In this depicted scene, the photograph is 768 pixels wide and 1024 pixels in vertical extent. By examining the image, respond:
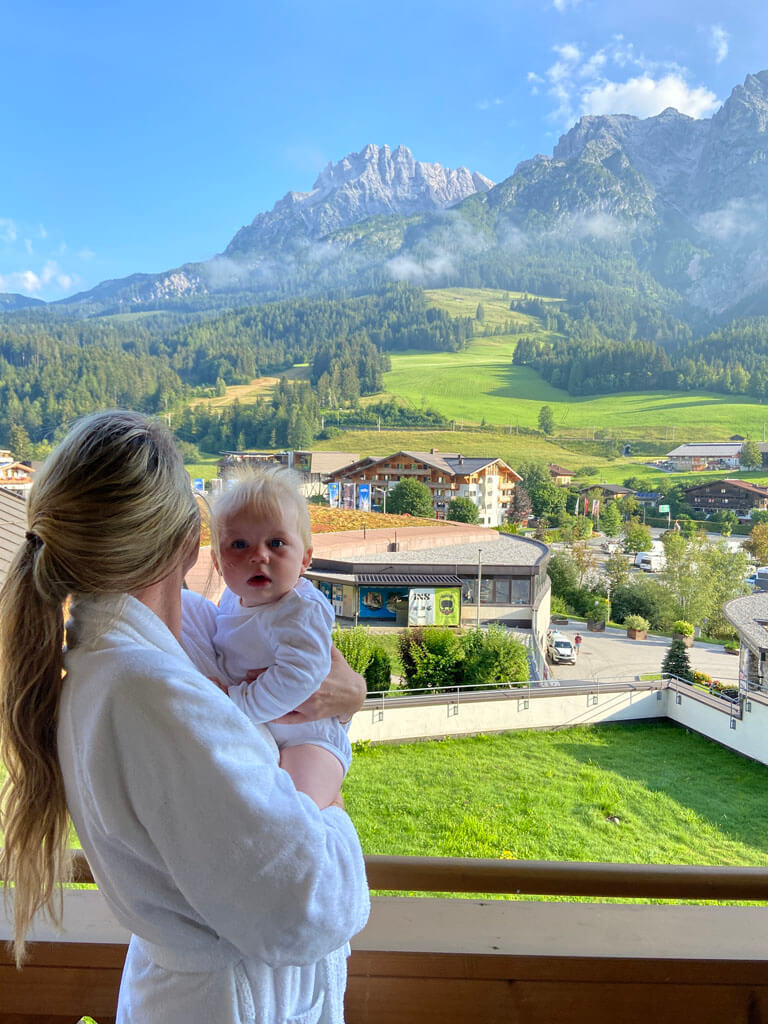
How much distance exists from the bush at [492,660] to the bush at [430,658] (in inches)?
1.9

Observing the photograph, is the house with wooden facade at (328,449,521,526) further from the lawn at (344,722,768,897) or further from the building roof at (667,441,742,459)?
the lawn at (344,722,768,897)

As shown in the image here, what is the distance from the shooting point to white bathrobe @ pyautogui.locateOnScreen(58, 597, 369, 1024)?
39cm

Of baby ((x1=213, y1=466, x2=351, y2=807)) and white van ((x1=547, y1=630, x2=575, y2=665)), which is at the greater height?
baby ((x1=213, y1=466, x2=351, y2=807))

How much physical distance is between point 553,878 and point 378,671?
2.49m

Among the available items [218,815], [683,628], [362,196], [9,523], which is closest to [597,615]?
[683,628]

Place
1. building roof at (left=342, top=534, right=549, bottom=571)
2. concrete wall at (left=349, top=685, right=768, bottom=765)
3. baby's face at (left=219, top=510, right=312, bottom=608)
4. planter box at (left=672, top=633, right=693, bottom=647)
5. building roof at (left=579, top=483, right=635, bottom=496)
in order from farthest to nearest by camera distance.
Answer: building roof at (left=579, top=483, right=635, bottom=496), building roof at (left=342, top=534, right=549, bottom=571), planter box at (left=672, top=633, right=693, bottom=647), concrete wall at (left=349, top=685, right=768, bottom=765), baby's face at (left=219, top=510, right=312, bottom=608)

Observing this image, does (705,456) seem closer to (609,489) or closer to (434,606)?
(609,489)

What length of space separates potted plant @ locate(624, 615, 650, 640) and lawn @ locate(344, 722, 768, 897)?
43cm

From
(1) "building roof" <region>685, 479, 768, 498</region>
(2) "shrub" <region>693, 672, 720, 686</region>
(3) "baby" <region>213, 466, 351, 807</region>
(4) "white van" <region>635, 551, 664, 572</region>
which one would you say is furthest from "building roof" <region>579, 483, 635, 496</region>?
(3) "baby" <region>213, 466, 351, 807</region>

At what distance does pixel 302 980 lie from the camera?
51 centimetres

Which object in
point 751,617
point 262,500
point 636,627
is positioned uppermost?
point 262,500

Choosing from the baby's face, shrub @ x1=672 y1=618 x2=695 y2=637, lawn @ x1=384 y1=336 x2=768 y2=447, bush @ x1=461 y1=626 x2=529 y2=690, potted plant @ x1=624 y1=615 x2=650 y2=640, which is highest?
lawn @ x1=384 y1=336 x2=768 y2=447

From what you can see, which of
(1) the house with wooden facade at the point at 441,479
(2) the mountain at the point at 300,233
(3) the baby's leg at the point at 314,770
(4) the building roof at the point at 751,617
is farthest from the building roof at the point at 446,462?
(3) the baby's leg at the point at 314,770

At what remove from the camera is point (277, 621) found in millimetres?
669
